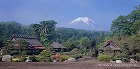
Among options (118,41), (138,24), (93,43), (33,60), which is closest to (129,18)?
(93,43)

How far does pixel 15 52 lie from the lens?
4681cm

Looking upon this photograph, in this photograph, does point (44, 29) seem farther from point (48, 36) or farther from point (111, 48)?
point (111, 48)

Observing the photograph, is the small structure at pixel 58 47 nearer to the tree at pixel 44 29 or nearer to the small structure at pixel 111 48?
the small structure at pixel 111 48

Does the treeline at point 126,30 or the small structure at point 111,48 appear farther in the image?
the small structure at point 111,48

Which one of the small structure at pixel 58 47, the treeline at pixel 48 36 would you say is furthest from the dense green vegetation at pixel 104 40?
the small structure at pixel 58 47

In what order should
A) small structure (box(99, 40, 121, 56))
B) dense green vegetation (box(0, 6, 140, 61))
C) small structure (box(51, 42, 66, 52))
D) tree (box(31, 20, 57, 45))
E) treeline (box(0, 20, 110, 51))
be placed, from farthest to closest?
tree (box(31, 20, 57, 45)), treeline (box(0, 20, 110, 51)), small structure (box(51, 42, 66, 52)), small structure (box(99, 40, 121, 56)), dense green vegetation (box(0, 6, 140, 61))

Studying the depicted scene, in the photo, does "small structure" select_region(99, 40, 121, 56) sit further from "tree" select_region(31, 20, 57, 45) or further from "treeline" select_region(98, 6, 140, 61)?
"tree" select_region(31, 20, 57, 45)

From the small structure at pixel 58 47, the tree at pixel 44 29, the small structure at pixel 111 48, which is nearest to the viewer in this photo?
the small structure at pixel 111 48

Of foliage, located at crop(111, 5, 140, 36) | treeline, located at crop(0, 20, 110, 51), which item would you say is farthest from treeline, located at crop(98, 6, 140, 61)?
treeline, located at crop(0, 20, 110, 51)

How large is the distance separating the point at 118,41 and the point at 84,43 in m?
22.1

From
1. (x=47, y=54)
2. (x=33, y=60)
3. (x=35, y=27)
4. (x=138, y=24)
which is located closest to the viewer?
(x=33, y=60)

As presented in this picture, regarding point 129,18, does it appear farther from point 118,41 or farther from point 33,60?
point 33,60

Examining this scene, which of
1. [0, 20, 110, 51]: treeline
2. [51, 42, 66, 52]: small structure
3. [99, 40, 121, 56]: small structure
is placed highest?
[0, 20, 110, 51]: treeline

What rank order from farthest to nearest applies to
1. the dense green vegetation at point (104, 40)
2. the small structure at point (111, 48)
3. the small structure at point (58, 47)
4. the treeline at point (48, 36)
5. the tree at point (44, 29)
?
1. the tree at point (44, 29)
2. the treeline at point (48, 36)
3. the small structure at point (58, 47)
4. the small structure at point (111, 48)
5. the dense green vegetation at point (104, 40)
